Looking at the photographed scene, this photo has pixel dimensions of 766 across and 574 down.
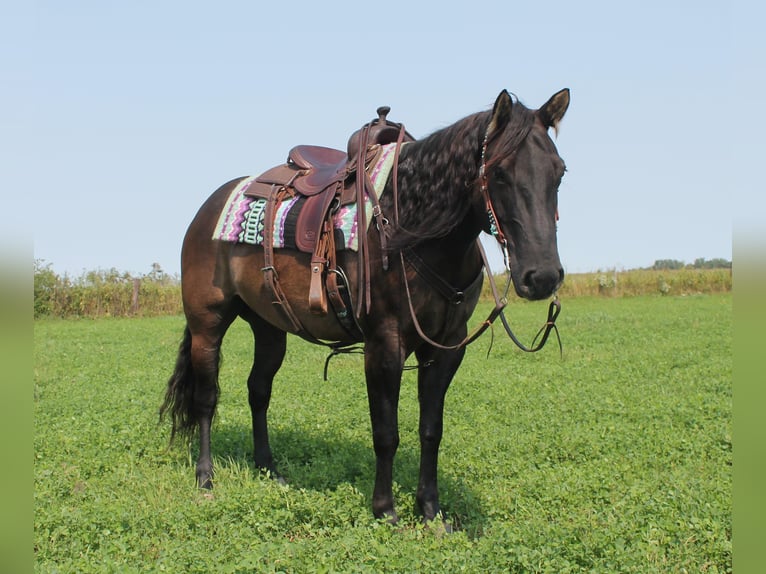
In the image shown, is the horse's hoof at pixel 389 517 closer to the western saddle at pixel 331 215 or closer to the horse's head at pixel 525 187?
the western saddle at pixel 331 215

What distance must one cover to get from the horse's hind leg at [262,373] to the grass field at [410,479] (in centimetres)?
28

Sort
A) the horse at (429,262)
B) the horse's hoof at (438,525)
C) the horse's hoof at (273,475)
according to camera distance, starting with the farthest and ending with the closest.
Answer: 1. the horse's hoof at (273,475)
2. the horse's hoof at (438,525)
3. the horse at (429,262)

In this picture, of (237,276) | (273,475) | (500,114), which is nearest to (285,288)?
(237,276)

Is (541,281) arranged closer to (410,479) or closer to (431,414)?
(431,414)

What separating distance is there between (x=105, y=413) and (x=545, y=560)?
5.76 meters

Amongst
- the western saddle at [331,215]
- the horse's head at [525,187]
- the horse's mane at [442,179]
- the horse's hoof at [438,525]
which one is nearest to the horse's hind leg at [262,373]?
the western saddle at [331,215]

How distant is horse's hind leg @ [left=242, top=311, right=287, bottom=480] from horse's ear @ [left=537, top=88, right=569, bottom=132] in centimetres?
313

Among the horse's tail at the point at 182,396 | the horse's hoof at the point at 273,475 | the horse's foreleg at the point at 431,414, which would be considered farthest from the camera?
the horse's tail at the point at 182,396

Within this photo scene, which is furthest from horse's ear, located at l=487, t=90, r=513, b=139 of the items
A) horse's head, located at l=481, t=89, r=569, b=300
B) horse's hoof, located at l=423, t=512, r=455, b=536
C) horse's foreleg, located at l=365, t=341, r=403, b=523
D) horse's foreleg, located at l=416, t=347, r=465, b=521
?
horse's hoof, located at l=423, t=512, r=455, b=536

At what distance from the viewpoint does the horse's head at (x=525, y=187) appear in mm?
3422

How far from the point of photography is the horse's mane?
3.84 m

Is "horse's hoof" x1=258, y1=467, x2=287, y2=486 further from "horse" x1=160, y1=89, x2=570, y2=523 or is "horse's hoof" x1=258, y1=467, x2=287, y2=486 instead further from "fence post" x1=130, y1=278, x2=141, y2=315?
"fence post" x1=130, y1=278, x2=141, y2=315

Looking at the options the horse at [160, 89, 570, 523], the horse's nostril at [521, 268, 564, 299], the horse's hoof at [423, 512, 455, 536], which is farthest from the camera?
the horse's hoof at [423, 512, 455, 536]

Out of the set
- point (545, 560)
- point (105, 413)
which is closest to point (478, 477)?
point (545, 560)
